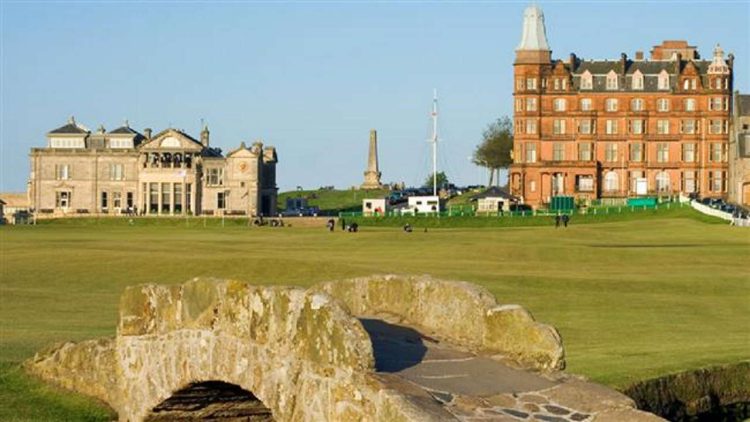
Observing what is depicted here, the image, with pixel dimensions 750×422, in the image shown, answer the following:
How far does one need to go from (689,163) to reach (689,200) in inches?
1008

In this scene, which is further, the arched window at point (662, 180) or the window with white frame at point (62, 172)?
the window with white frame at point (62, 172)

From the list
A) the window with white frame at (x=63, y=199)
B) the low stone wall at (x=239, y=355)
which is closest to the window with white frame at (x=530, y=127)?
the window with white frame at (x=63, y=199)

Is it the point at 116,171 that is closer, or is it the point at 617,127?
the point at 617,127

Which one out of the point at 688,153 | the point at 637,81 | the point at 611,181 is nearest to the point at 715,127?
the point at 688,153

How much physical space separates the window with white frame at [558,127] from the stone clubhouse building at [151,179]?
108 feet

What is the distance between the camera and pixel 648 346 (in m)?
33.0

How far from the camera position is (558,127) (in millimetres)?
168000

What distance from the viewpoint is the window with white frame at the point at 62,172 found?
577ft

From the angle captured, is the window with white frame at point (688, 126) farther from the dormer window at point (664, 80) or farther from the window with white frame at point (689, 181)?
the window with white frame at point (689, 181)

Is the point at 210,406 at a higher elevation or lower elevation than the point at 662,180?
lower

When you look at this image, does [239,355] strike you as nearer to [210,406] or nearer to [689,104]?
[210,406]

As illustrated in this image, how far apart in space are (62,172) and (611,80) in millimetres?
62169

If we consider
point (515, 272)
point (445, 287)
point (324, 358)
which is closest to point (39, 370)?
point (445, 287)

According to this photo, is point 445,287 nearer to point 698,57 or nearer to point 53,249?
point 53,249
